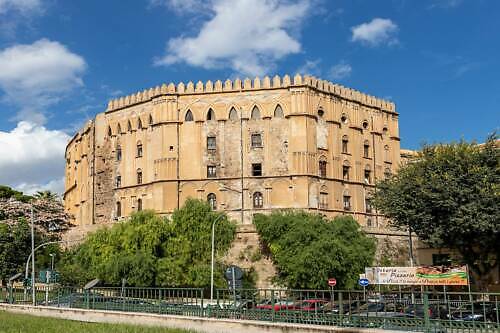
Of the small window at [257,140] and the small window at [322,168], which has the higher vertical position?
the small window at [257,140]

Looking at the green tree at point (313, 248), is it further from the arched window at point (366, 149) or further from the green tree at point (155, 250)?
the arched window at point (366, 149)

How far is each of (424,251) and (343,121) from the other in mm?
14495

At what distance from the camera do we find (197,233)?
48.6 m

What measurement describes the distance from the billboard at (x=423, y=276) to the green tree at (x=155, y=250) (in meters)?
13.0

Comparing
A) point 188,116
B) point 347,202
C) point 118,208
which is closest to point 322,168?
point 347,202

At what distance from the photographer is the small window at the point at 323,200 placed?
55.1 metres

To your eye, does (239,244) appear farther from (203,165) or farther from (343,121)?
(343,121)

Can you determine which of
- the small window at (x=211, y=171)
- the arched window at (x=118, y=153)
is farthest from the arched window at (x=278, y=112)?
the arched window at (x=118, y=153)

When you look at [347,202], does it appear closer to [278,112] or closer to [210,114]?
[278,112]

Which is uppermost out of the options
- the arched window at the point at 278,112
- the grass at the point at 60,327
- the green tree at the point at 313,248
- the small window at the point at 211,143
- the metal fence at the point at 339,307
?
the arched window at the point at 278,112

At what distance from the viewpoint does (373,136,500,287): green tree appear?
3347cm

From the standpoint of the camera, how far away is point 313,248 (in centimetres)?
4341

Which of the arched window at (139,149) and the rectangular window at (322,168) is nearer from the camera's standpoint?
the rectangular window at (322,168)

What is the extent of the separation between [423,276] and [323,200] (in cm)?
2070
